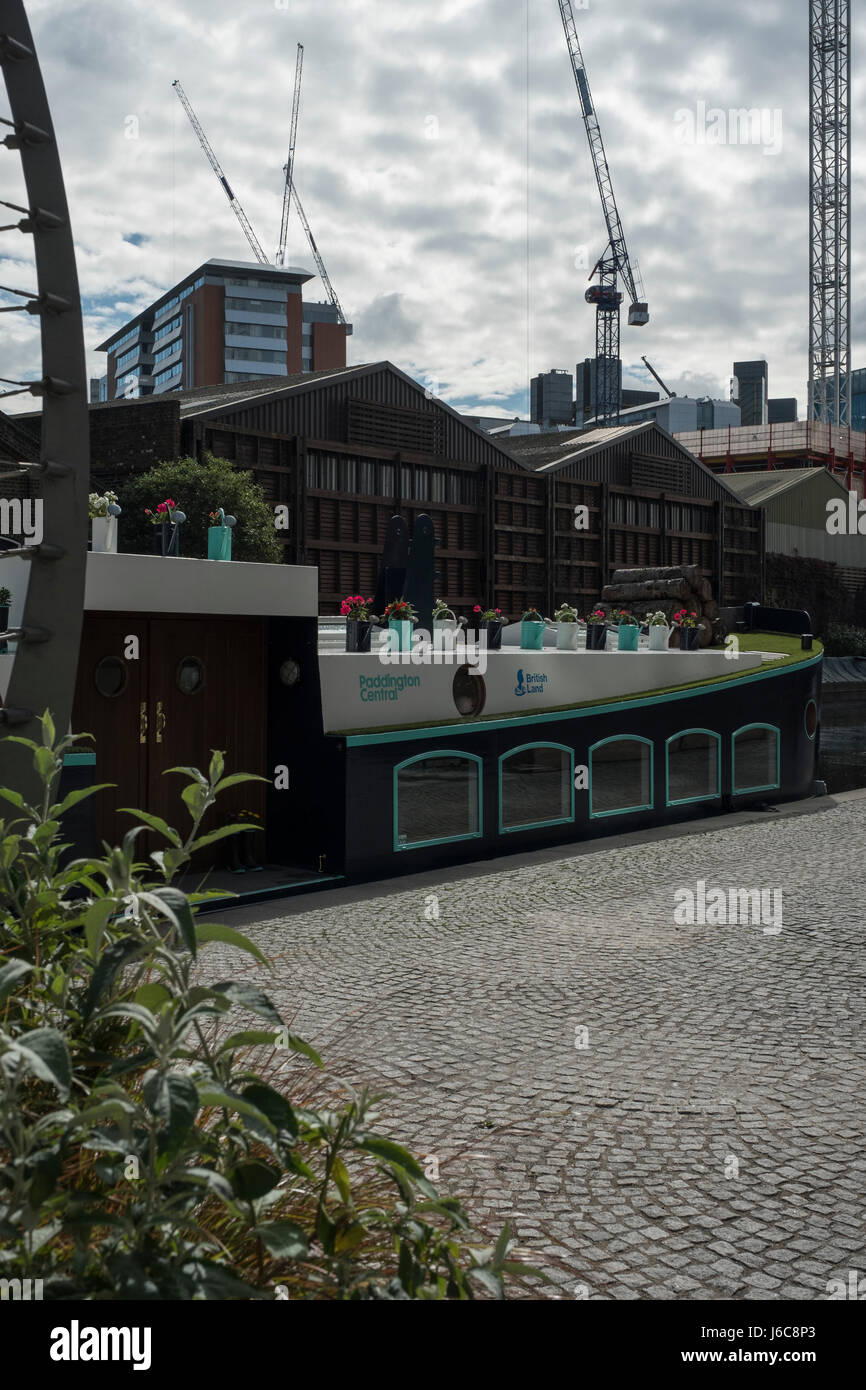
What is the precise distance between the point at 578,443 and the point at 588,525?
17.1 feet

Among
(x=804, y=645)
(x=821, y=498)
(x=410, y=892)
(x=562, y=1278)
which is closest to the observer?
(x=562, y=1278)

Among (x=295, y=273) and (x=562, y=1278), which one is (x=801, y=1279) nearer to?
(x=562, y=1278)

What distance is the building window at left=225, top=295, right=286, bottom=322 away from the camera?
12512 cm

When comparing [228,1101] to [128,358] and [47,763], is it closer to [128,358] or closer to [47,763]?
[47,763]

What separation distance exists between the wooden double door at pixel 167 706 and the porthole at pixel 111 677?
0.01 meters

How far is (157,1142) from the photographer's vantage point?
229cm

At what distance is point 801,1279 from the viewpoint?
14.7 ft

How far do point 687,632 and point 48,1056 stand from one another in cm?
1808

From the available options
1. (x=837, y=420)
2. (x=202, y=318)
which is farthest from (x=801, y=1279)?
(x=202, y=318)

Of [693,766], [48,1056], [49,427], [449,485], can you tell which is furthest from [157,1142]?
[449,485]

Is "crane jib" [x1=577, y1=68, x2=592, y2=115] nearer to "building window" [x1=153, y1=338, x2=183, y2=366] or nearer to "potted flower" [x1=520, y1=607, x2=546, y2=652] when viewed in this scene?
"building window" [x1=153, y1=338, x2=183, y2=366]

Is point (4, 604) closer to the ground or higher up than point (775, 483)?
closer to the ground

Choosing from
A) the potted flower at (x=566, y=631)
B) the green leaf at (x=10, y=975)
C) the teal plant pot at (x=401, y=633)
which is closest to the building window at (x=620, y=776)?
the potted flower at (x=566, y=631)

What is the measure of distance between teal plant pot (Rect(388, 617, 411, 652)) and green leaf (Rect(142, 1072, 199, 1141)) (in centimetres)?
1199
